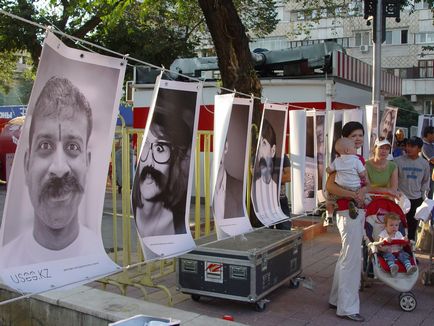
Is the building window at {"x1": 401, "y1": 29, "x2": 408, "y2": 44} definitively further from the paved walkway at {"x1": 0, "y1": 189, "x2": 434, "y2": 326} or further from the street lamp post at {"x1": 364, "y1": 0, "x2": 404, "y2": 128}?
the paved walkway at {"x1": 0, "y1": 189, "x2": 434, "y2": 326}

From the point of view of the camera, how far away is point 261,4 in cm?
2264

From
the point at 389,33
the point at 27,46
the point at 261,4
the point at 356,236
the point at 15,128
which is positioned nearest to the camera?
the point at 356,236

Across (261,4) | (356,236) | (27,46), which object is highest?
(261,4)

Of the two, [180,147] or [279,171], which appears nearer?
[180,147]

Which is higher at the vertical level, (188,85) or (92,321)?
(188,85)

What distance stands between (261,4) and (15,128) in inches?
585

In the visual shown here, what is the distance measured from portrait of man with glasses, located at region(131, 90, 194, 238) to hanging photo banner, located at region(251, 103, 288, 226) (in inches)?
55.4

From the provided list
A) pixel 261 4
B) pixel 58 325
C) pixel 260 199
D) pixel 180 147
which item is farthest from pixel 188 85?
pixel 261 4

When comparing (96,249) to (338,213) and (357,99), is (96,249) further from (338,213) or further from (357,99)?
(357,99)

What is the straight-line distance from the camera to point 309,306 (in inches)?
211

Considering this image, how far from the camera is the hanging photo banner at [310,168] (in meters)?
6.54

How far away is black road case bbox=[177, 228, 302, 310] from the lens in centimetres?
499

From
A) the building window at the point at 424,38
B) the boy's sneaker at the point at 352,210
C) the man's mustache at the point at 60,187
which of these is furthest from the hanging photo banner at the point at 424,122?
the building window at the point at 424,38

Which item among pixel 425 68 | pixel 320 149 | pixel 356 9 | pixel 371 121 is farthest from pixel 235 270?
pixel 425 68
